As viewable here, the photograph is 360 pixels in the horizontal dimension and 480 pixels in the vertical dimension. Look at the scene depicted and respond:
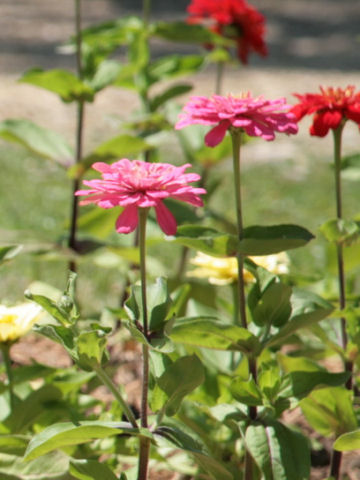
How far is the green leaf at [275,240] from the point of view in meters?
1.37

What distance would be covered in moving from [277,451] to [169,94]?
1171 millimetres

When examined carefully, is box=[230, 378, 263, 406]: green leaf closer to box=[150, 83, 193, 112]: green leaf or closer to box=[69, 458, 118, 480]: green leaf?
box=[69, 458, 118, 480]: green leaf

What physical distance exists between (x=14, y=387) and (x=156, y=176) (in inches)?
25.6

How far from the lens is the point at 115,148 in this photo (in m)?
2.06

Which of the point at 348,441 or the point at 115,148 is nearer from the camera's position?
the point at 348,441

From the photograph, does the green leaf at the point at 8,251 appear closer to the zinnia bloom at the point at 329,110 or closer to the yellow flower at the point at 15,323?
the yellow flower at the point at 15,323

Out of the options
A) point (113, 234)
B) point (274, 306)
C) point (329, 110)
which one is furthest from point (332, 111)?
point (113, 234)

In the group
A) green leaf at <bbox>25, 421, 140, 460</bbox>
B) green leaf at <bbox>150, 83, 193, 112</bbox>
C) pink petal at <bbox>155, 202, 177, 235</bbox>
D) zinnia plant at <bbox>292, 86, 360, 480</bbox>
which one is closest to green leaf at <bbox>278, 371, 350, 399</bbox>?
zinnia plant at <bbox>292, 86, 360, 480</bbox>

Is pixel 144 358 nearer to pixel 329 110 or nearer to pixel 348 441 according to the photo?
pixel 348 441

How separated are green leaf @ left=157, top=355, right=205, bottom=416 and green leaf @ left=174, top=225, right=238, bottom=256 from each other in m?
0.17

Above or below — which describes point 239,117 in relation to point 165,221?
above

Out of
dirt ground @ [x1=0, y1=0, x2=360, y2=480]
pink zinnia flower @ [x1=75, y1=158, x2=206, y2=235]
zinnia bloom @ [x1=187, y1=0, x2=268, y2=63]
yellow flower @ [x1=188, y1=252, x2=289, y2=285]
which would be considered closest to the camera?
pink zinnia flower @ [x1=75, y1=158, x2=206, y2=235]

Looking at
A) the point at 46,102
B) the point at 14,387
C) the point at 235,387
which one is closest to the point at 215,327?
the point at 235,387

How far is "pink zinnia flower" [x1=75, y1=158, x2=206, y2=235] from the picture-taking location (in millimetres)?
1175
